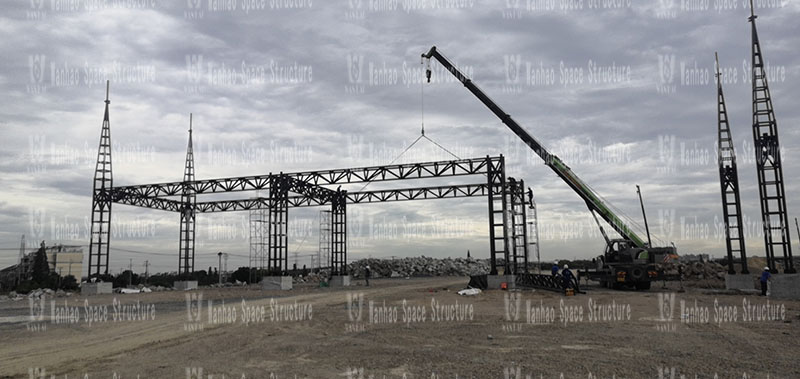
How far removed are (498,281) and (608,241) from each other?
7.13m

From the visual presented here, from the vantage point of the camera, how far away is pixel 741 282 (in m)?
26.7

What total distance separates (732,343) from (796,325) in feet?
13.8

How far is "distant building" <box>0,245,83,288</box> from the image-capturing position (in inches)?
2156

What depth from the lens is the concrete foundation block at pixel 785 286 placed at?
22.0 meters

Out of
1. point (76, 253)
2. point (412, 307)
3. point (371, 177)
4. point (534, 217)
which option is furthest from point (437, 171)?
point (76, 253)

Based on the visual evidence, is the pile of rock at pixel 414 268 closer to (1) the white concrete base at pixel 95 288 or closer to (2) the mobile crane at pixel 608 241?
(1) the white concrete base at pixel 95 288

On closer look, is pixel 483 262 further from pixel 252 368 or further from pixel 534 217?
pixel 252 368

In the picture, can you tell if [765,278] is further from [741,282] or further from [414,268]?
[414,268]

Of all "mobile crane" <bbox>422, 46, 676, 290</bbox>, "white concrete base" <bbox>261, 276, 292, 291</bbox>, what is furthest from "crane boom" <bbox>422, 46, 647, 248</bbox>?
"white concrete base" <bbox>261, 276, 292, 291</bbox>

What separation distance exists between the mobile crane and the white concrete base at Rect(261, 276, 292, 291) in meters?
17.0

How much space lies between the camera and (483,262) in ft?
293

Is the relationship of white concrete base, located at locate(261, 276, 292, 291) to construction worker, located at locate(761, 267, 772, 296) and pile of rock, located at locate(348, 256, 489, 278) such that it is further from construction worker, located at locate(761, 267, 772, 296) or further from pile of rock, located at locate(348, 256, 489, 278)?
pile of rock, located at locate(348, 256, 489, 278)

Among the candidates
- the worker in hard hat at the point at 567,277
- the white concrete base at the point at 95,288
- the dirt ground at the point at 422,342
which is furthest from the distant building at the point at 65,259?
the worker in hard hat at the point at 567,277

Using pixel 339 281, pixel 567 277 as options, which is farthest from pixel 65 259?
pixel 567 277
